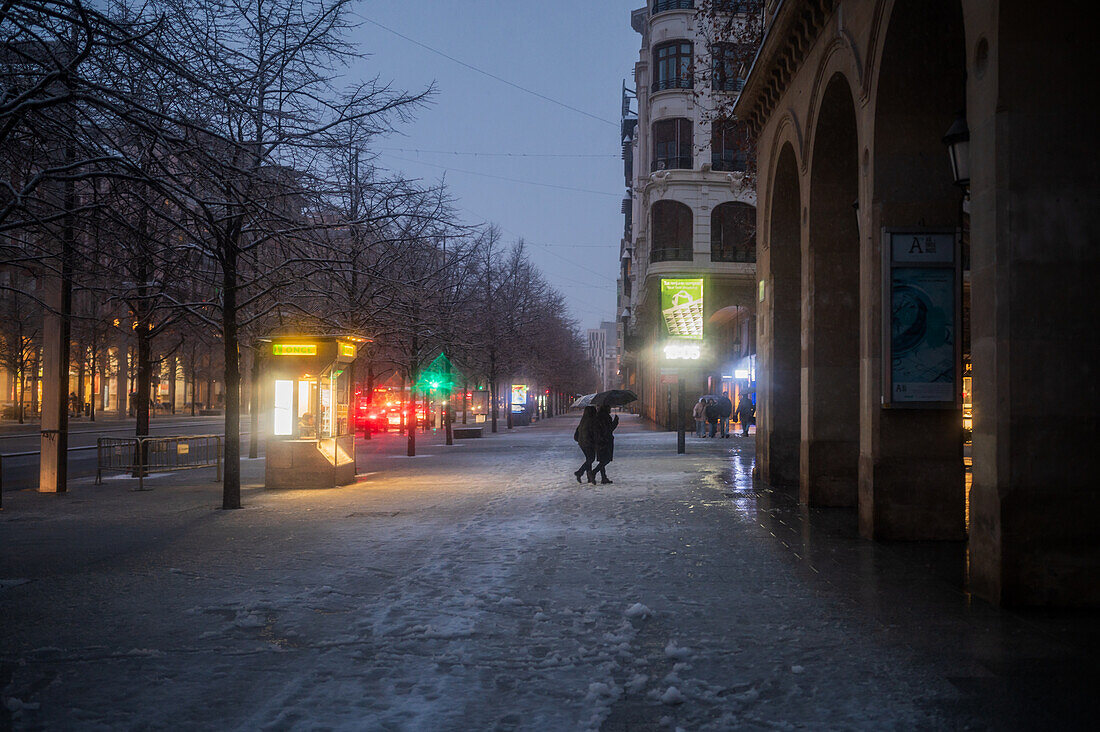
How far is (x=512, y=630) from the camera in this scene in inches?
277

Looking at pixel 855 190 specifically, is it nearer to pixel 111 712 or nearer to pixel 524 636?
pixel 524 636

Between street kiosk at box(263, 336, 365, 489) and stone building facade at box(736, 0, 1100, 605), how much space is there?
28.5 feet

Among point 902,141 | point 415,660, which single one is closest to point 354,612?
point 415,660

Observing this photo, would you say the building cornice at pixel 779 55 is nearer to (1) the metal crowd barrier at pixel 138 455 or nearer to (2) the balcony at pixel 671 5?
(1) the metal crowd barrier at pixel 138 455

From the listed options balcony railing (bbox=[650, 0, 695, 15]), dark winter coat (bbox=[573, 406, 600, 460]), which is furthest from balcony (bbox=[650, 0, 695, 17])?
dark winter coat (bbox=[573, 406, 600, 460])

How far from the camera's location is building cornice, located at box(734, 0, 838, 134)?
49.1 feet

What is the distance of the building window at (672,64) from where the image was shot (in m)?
48.6

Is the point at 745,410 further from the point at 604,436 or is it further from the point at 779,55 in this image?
the point at 779,55

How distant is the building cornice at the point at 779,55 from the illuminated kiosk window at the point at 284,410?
1088 cm

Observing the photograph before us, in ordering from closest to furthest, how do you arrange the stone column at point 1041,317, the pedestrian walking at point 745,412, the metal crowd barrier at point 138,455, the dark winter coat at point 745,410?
the stone column at point 1041,317, the metal crowd barrier at point 138,455, the pedestrian walking at point 745,412, the dark winter coat at point 745,410

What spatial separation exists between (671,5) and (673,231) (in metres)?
11.6

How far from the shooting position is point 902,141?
464 inches

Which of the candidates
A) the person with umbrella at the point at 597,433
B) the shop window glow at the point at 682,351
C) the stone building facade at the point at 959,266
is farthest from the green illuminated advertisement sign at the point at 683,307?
the person with umbrella at the point at 597,433

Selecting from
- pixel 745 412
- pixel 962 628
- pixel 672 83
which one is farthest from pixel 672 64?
pixel 962 628
